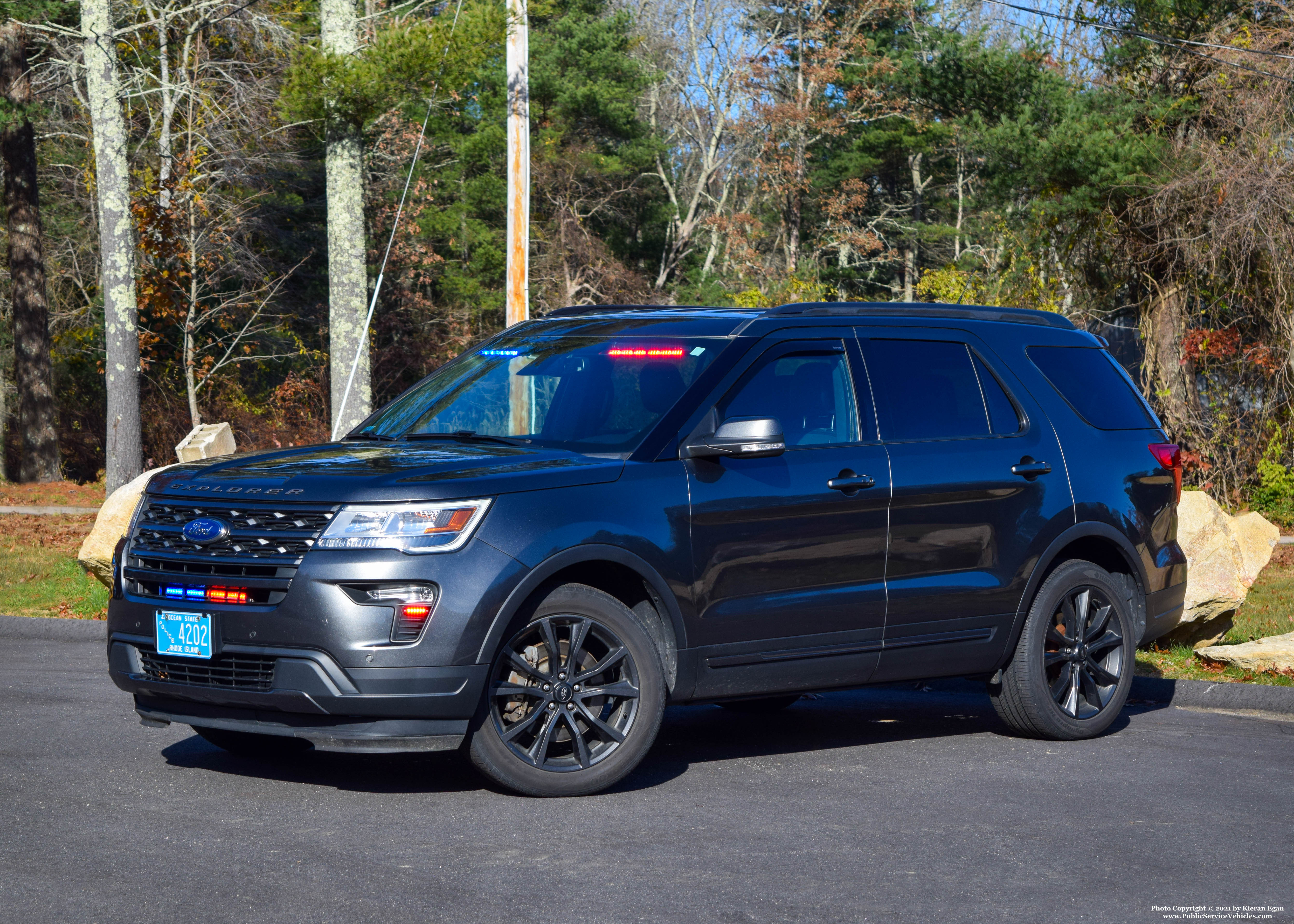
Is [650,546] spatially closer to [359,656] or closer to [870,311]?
[359,656]

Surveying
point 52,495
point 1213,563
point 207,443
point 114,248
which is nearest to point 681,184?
point 52,495

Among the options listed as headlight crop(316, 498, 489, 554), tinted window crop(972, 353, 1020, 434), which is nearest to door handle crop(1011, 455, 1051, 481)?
tinted window crop(972, 353, 1020, 434)

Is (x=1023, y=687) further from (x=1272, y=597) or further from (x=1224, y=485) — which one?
(x=1224, y=485)

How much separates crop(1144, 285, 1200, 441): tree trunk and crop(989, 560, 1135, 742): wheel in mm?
13401

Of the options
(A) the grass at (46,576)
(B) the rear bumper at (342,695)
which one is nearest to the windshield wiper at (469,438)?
(B) the rear bumper at (342,695)

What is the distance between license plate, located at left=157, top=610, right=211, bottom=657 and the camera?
578 centimetres

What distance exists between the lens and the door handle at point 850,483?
668 cm

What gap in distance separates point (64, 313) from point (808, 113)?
64.4 ft

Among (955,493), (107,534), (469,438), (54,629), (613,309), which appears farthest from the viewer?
(107,534)

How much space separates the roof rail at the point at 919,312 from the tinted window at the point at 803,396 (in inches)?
7.8

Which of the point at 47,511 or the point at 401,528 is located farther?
the point at 47,511

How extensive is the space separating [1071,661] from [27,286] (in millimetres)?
24244

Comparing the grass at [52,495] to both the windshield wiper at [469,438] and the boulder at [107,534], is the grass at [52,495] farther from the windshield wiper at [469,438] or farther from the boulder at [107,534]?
the windshield wiper at [469,438]

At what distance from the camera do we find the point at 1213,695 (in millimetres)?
9008
